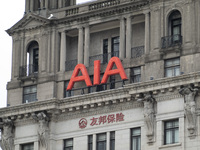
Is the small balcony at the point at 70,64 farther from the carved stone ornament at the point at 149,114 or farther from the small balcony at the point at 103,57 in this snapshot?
the carved stone ornament at the point at 149,114

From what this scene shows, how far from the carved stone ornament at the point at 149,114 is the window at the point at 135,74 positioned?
2.99m

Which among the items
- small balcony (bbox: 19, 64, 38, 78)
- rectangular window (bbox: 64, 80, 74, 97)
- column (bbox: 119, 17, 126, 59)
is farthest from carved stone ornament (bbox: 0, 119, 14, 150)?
column (bbox: 119, 17, 126, 59)

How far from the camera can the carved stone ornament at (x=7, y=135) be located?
94.4 metres

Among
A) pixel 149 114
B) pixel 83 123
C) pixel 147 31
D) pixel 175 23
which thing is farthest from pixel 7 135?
pixel 175 23

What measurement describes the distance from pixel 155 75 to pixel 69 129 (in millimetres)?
9231

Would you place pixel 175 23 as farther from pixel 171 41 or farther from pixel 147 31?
pixel 147 31

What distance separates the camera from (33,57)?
96938 millimetres

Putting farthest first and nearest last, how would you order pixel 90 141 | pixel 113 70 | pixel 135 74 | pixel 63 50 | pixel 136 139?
1. pixel 63 50
2. pixel 90 141
3. pixel 113 70
4. pixel 135 74
5. pixel 136 139

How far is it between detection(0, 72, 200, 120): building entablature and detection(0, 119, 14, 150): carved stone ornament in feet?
1.85

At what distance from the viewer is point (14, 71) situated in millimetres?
97000

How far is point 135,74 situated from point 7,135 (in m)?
12.9

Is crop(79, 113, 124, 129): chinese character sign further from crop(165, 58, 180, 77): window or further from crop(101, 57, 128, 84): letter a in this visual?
crop(165, 58, 180, 77): window

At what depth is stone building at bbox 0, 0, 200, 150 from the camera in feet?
284

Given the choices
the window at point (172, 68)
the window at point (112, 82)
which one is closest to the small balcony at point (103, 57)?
the window at point (112, 82)
